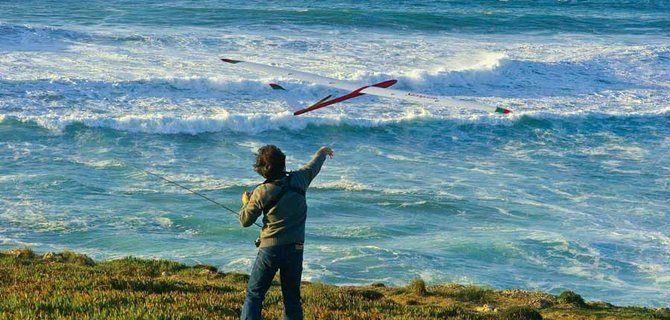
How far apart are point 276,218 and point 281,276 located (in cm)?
48

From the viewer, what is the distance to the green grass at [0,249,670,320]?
8.33m

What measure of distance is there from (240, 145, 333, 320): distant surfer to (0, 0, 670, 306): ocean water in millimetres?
8088

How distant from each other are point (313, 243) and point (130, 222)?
3.61m

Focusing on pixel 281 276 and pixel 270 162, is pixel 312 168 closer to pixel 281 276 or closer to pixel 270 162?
pixel 270 162

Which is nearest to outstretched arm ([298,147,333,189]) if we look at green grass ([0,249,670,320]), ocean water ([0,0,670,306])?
green grass ([0,249,670,320])

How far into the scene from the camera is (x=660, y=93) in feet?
121

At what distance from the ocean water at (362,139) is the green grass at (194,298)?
7.69 ft

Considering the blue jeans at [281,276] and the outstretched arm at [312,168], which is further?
the outstretched arm at [312,168]

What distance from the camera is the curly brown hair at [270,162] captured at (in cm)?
735

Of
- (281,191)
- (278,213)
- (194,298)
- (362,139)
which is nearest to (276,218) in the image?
(278,213)

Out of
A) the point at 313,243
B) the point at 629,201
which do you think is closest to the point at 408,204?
the point at 313,243

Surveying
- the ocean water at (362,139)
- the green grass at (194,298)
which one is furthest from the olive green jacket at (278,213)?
the ocean water at (362,139)

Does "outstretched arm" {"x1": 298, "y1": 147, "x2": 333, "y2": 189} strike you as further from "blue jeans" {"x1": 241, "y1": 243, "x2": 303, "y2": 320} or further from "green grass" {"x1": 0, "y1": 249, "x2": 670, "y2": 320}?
"green grass" {"x1": 0, "y1": 249, "x2": 670, "y2": 320}

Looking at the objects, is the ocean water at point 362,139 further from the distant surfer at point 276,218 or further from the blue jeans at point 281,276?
the distant surfer at point 276,218
